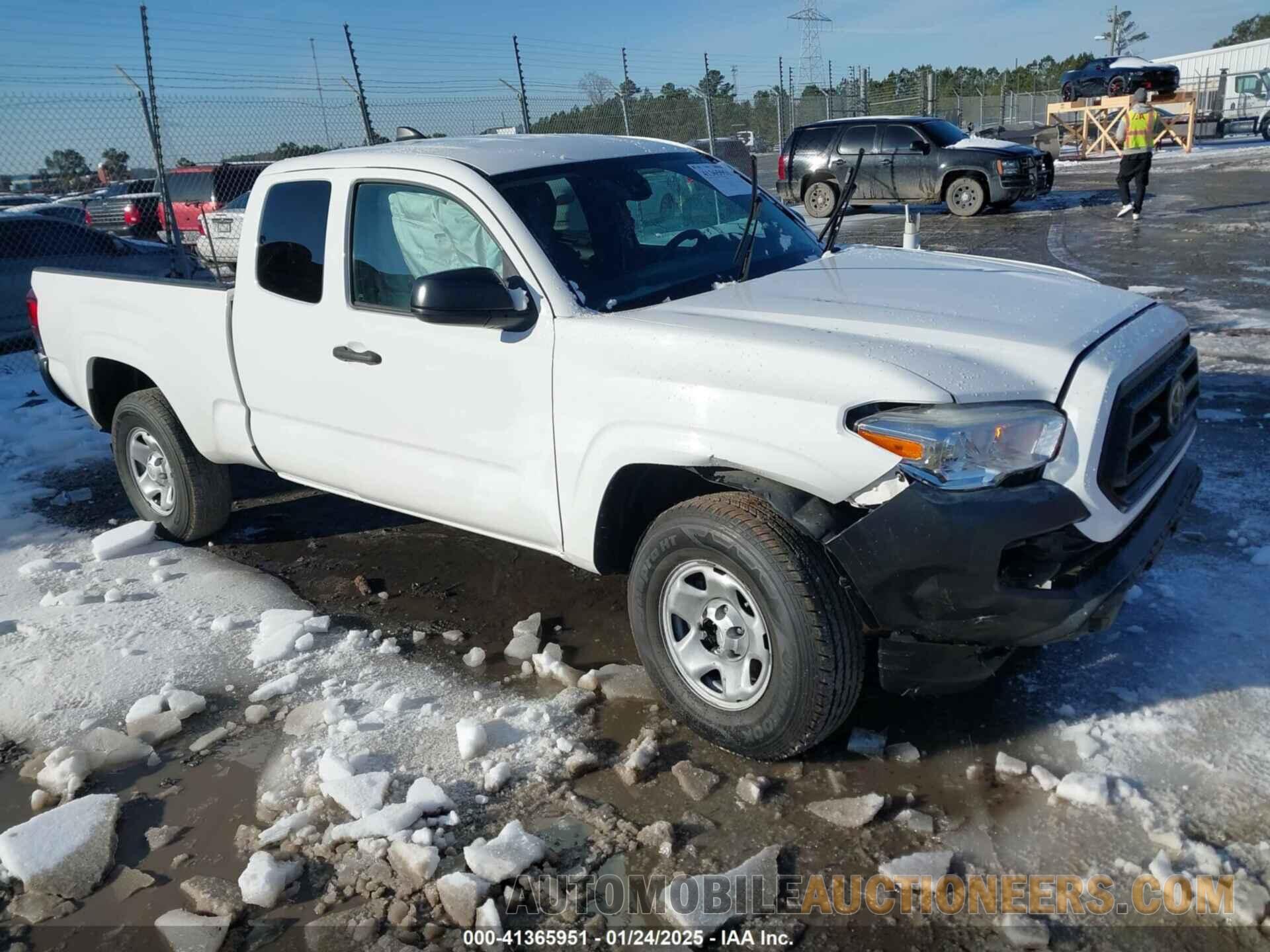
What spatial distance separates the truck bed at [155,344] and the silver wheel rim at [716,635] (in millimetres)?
2484

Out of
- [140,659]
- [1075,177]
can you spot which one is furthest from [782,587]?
[1075,177]

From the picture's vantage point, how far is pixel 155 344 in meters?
4.95

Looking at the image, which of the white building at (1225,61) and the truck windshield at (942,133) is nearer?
the truck windshield at (942,133)

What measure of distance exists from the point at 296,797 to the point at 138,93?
9.75 meters

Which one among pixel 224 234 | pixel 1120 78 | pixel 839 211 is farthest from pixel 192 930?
pixel 1120 78

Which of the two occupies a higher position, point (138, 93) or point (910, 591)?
point (138, 93)

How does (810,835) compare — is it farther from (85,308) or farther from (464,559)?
(85,308)

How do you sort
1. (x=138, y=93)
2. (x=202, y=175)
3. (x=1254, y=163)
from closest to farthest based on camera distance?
(x=138, y=93) → (x=202, y=175) → (x=1254, y=163)

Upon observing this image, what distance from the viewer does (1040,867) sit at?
266 cm

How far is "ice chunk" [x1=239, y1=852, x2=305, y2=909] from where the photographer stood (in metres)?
2.76

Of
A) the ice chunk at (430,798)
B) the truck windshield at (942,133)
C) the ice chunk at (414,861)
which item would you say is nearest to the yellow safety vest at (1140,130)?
the truck windshield at (942,133)

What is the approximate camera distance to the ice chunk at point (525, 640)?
4004mm

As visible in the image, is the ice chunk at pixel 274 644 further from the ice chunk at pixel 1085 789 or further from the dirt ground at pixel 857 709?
the ice chunk at pixel 1085 789

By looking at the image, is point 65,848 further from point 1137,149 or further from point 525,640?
point 1137,149
